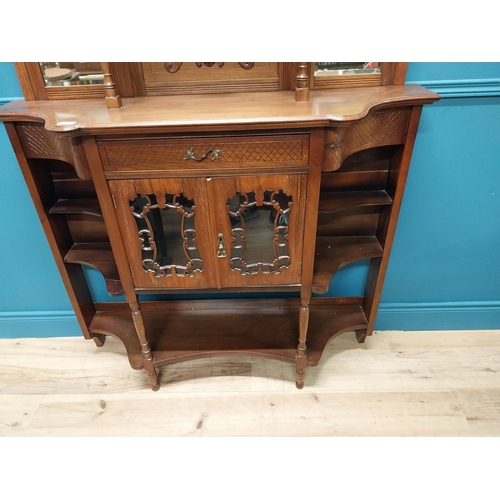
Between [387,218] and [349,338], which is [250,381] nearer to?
[349,338]

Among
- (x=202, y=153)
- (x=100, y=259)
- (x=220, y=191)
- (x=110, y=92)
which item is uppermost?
(x=110, y=92)

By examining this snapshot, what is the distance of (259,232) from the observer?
1.10m

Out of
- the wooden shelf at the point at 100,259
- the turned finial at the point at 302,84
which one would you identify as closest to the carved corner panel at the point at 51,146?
the wooden shelf at the point at 100,259

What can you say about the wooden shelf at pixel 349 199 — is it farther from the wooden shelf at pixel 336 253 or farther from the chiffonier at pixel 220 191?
the wooden shelf at pixel 336 253

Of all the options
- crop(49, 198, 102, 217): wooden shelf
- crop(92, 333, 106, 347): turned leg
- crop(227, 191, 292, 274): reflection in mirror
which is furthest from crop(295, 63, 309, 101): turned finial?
crop(92, 333, 106, 347): turned leg

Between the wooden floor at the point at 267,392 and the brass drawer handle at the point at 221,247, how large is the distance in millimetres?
568

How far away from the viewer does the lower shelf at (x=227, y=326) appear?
135 cm

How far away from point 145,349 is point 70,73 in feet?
2.91

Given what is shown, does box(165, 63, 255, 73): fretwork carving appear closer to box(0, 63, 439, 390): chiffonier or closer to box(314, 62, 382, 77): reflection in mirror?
box(0, 63, 439, 390): chiffonier

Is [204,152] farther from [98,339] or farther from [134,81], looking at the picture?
[98,339]

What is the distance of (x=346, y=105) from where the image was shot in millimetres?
987

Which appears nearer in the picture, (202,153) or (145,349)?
(202,153)

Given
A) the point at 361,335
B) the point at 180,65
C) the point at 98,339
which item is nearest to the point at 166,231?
the point at 180,65
